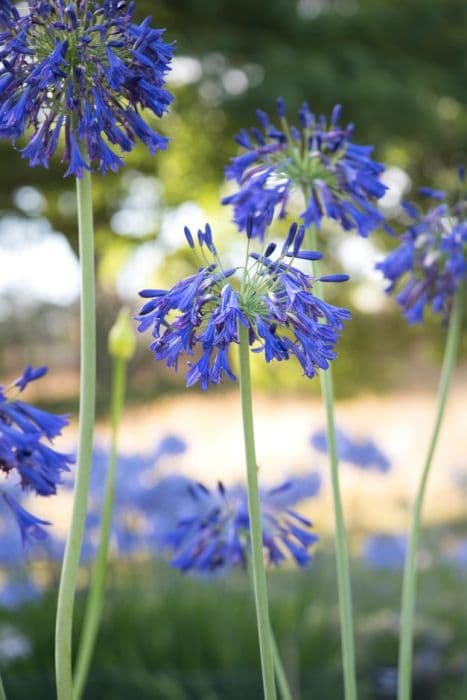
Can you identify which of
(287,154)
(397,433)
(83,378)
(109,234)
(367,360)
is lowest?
(83,378)

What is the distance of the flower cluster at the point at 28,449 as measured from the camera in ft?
3.23

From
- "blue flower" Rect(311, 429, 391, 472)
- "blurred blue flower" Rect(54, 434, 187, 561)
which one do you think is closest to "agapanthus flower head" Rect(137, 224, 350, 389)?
"blurred blue flower" Rect(54, 434, 187, 561)

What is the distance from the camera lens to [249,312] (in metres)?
1.08

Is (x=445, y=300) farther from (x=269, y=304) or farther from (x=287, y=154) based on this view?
(x=269, y=304)

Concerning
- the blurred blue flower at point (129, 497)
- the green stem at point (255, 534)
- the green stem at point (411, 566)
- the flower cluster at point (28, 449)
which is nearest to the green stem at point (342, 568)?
the green stem at point (411, 566)

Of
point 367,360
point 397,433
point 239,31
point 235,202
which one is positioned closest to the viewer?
point 235,202

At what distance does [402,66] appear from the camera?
38.1 feet

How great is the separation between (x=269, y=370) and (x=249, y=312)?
1432 centimetres

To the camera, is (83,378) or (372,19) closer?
(83,378)

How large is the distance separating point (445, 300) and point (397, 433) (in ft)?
40.6

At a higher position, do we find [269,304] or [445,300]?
[445,300]

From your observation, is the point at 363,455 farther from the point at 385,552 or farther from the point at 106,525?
the point at 106,525

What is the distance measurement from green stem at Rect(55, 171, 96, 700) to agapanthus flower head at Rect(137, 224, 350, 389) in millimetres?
75

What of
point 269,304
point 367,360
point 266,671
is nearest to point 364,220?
point 269,304
